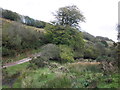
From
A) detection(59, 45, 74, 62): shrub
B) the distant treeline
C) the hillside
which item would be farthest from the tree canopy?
the distant treeline

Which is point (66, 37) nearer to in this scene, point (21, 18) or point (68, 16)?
point (68, 16)

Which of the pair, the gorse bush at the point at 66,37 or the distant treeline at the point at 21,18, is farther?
the distant treeline at the point at 21,18

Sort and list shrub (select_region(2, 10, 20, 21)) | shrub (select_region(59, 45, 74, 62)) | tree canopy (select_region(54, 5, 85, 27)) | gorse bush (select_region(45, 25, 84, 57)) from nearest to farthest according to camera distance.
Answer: shrub (select_region(59, 45, 74, 62)) → gorse bush (select_region(45, 25, 84, 57)) → tree canopy (select_region(54, 5, 85, 27)) → shrub (select_region(2, 10, 20, 21))

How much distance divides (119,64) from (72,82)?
14.6 feet

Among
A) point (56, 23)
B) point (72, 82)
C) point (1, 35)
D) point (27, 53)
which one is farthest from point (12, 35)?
point (72, 82)

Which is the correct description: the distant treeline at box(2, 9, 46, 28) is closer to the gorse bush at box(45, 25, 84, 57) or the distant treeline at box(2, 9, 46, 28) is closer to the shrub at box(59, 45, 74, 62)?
the gorse bush at box(45, 25, 84, 57)

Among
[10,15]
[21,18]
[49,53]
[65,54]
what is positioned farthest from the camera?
[21,18]

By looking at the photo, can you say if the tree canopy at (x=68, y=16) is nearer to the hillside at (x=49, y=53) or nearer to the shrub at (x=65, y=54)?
the hillside at (x=49, y=53)

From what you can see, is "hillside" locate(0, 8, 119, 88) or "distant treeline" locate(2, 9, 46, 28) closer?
"hillside" locate(0, 8, 119, 88)

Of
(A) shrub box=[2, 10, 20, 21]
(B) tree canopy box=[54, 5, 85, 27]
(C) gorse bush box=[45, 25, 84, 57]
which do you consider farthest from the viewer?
(A) shrub box=[2, 10, 20, 21]

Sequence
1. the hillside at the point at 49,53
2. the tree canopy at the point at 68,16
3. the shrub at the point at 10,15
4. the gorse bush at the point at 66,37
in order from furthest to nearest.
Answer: the shrub at the point at 10,15 → the tree canopy at the point at 68,16 → the gorse bush at the point at 66,37 → the hillside at the point at 49,53

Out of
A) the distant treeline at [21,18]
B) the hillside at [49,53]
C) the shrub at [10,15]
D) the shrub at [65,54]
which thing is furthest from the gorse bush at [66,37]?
the shrub at [10,15]

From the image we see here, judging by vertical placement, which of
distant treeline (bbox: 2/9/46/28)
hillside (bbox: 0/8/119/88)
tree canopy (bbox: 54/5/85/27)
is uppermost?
distant treeline (bbox: 2/9/46/28)

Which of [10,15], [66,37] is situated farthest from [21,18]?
[66,37]
